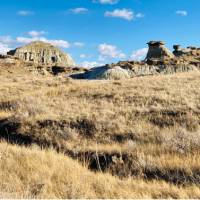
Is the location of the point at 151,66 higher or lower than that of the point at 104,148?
higher

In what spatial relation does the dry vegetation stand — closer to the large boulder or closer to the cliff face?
the large boulder

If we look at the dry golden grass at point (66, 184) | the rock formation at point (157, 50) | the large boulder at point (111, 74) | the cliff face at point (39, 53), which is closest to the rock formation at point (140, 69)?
the large boulder at point (111, 74)

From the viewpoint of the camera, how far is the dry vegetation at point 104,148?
20.7 feet

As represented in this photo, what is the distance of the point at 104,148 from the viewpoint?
9664 mm

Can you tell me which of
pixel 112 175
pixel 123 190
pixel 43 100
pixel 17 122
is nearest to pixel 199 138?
pixel 112 175

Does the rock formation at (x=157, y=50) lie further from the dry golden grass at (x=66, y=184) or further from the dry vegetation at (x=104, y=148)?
the dry golden grass at (x=66, y=184)

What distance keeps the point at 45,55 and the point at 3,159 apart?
17972 centimetres

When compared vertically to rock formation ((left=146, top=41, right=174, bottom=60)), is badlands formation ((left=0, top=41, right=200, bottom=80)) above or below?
below

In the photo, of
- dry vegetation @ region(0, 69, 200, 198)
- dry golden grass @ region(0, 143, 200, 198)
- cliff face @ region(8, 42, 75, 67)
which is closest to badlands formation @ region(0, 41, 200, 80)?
dry vegetation @ region(0, 69, 200, 198)

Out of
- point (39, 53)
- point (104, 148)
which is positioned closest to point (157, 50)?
point (104, 148)

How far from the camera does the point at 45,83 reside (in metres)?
30.0

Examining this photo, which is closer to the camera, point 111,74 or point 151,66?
point 111,74

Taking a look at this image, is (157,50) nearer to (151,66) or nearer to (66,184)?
(151,66)

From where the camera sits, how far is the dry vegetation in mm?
6309
